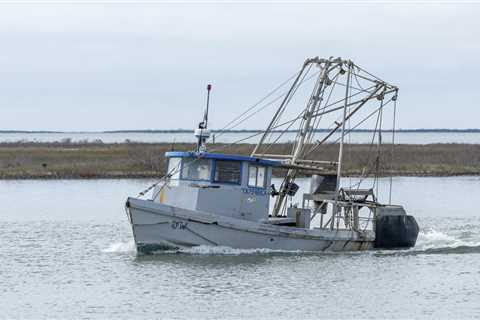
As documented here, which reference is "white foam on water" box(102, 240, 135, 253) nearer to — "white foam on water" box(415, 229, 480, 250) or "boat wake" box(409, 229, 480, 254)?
"boat wake" box(409, 229, 480, 254)

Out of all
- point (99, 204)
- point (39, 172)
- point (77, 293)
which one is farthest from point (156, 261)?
point (39, 172)

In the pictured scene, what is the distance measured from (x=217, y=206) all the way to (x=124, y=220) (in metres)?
12.2

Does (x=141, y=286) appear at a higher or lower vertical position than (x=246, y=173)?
lower

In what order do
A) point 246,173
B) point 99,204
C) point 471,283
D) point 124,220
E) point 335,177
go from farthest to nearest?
point 99,204
point 124,220
point 335,177
point 246,173
point 471,283

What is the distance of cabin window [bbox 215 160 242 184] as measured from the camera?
31703 millimetres

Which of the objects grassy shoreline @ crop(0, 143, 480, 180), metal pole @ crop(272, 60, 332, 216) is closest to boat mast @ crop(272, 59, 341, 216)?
metal pole @ crop(272, 60, 332, 216)

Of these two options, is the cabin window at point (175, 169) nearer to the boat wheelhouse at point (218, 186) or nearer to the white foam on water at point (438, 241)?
the boat wheelhouse at point (218, 186)

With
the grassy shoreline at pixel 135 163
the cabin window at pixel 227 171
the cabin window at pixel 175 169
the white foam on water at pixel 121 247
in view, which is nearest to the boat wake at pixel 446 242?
the cabin window at pixel 227 171

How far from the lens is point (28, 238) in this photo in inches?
1447

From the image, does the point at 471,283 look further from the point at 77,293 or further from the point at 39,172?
the point at 39,172

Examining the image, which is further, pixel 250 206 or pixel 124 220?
pixel 124 220

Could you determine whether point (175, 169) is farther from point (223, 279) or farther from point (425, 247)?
point (425, 247)

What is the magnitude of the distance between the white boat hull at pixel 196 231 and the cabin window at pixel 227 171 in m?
1.30

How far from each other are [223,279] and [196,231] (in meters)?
3.18
